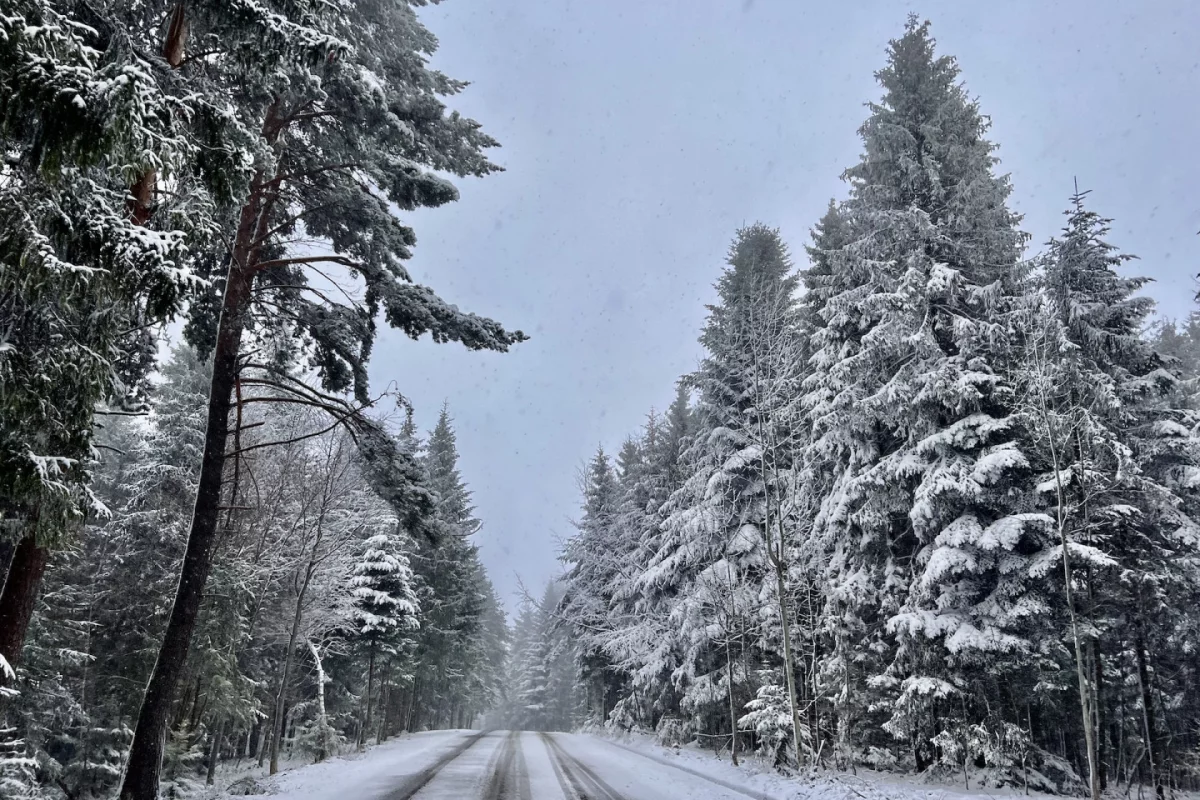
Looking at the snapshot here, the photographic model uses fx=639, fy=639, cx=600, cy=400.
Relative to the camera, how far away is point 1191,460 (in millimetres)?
15398

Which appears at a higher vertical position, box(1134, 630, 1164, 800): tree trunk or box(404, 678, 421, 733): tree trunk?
box(1134, 630, 1164, 800): tree trunk

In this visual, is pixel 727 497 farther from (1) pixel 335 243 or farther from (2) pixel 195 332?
(2) pixel 195 332

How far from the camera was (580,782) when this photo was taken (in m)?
13.3

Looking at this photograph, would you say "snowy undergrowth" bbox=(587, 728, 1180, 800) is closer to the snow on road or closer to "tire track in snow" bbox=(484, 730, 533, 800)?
the snow on road

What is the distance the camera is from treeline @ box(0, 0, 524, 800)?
460 centimetres

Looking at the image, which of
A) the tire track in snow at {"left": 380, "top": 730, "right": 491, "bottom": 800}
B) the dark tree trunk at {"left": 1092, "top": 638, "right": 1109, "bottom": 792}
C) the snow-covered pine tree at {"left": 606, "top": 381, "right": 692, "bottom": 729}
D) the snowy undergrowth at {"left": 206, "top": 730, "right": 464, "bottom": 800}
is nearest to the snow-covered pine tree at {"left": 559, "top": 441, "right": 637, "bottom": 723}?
the snow-covered pine tree at {"left": 606, "top": 381, "right": 692, "bottom": 729}

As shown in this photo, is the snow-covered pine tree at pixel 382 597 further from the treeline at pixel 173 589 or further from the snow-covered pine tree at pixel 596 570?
the snow-covered pine tree at pixel 596 570

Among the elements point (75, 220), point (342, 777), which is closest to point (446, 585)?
point (342, 777)

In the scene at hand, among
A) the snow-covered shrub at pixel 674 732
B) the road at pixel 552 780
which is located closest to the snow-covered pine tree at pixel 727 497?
the snow-covered shrub at pixel 674 732

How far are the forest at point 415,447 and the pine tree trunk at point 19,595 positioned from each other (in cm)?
4

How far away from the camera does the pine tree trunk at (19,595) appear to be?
235 inches

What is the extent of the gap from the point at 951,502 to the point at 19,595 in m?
15.7

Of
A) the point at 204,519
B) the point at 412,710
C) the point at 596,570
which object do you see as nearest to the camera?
the point at 204,519

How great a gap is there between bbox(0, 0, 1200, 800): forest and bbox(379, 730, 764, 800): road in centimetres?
277
